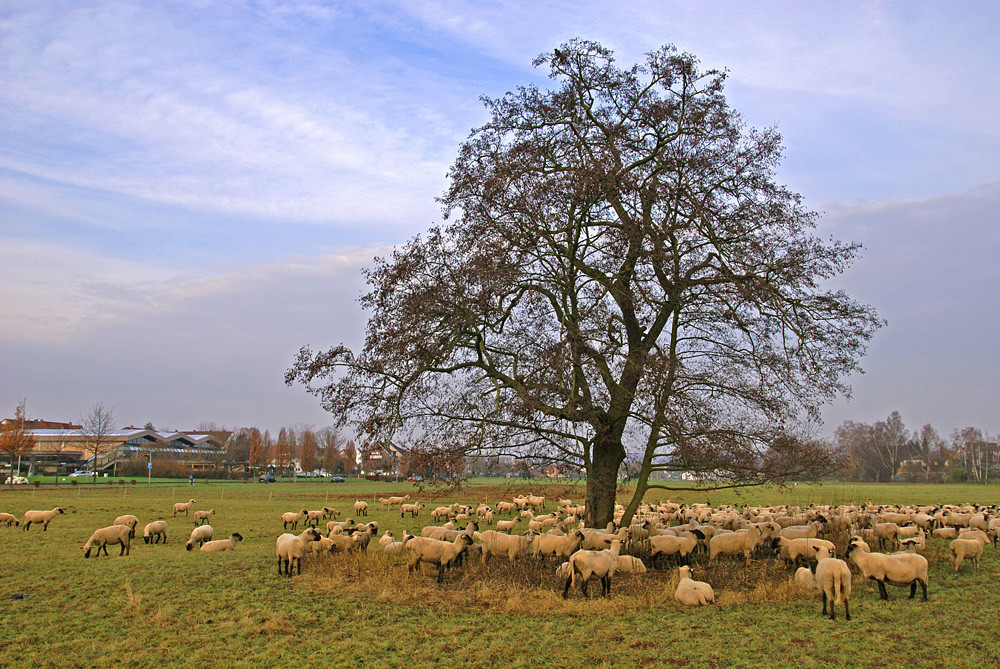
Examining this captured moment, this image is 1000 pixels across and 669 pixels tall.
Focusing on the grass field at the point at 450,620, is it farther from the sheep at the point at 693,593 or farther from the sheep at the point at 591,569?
the sheep at the point at 591,569

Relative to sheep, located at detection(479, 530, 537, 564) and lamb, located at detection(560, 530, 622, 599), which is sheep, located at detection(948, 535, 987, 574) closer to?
lamb, located at detection(560, 530, 622, 599)

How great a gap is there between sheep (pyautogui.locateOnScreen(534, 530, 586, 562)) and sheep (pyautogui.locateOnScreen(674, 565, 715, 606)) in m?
3.49

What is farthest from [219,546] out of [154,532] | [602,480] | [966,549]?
[966,549]

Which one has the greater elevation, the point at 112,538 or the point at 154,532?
the point at 112,538

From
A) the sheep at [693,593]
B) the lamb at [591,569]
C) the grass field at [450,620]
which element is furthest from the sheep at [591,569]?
the sheep at [693,593]

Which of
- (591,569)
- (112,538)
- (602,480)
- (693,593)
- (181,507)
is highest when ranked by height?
(602,480)

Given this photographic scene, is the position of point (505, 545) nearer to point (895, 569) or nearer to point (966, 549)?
point (895, 569)

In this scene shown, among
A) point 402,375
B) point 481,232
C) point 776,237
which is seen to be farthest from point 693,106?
point 402,375

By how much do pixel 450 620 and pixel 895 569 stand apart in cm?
744

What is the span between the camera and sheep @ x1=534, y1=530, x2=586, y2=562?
553 inches

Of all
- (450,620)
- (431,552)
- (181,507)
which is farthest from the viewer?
(181,507)

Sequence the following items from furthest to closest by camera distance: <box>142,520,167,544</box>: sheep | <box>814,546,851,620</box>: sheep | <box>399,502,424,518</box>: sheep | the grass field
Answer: <box>399,502,424,518</box>: sheep, <box>142,520,167,544</box>: sheep, <box>814,546,851,620</box>: sheep, the grass field

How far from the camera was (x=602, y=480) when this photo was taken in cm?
1521

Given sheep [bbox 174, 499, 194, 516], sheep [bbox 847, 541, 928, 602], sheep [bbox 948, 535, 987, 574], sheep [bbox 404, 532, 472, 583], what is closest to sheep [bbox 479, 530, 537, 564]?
sheep [bbox 404, 532, 472, 583]
